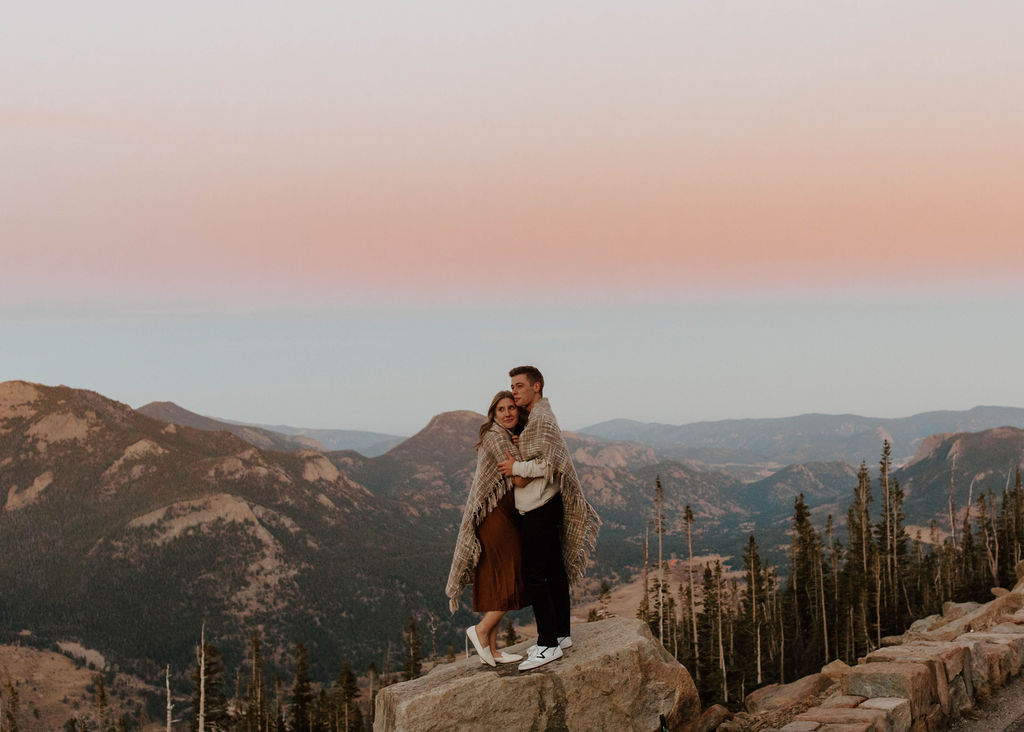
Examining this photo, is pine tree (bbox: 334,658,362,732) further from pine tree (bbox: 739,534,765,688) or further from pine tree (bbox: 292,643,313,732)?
pine tree (bbox: 739,534,765,688)

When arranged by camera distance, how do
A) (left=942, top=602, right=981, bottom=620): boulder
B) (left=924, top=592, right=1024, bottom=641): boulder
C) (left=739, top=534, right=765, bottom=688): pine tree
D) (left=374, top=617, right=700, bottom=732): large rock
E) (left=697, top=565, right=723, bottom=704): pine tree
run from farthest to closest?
(left=739, top=534, right=765, bottom=688): pine tree
(left=697, top=565, right=723, bottom=704): pine tree
(left=942, top=602, right=981, bottom=620): boulder
(left=924, top=592, right=1024, bottom=641): boulder
(left=374, top=617, right=700, bottom=732): large rock

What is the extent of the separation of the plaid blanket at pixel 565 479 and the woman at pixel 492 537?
1.03ft

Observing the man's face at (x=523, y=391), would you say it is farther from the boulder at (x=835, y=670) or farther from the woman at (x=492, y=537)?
the boulder at (x=835, y=670)

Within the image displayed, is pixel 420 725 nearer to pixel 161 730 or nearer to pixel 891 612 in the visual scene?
pixel 891 612

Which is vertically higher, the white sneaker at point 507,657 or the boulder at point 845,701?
the white sneaker at point 507,657

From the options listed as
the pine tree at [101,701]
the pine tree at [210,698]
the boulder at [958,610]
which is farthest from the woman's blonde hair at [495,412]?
the pine tree at [101,701]

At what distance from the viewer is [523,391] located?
396 inches

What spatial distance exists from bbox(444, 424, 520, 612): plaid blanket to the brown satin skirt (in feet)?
0.39

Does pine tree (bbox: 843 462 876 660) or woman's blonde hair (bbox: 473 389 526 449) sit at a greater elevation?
woman's blonde hair (bbox: 473 389 526 449)

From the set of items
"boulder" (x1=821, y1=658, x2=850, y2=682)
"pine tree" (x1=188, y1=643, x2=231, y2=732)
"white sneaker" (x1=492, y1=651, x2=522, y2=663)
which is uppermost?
"white sneaker" (x1=492, y1=651, x2=522, y2=663)

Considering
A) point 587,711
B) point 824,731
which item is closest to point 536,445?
point 587,711

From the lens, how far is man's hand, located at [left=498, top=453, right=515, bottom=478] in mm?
9820

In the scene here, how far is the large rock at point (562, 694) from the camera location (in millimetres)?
9922

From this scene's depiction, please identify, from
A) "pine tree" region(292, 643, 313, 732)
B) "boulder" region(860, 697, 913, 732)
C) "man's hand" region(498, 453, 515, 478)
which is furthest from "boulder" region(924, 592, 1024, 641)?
"pine tree" region(292, 643, 313, 732)
